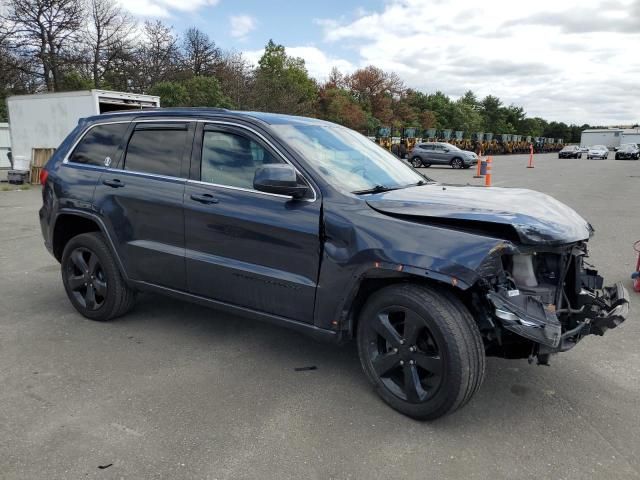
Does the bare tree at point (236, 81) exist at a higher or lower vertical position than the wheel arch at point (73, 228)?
higher

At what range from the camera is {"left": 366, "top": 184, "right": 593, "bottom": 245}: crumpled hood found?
2.83m

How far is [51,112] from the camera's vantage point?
16.2 metres

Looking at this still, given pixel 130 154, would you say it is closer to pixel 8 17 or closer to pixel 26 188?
pixel 26 188

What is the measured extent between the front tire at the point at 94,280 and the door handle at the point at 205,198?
114 cm

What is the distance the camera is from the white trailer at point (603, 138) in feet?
274

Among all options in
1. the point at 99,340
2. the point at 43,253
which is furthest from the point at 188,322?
the point at 43,253

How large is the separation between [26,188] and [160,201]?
1465 centimetres

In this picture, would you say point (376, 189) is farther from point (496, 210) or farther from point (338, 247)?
point (496, 210)

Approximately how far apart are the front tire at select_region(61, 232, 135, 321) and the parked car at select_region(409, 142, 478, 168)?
27752 mm

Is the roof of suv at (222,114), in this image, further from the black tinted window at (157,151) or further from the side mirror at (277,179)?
the side mirror at (277,179)

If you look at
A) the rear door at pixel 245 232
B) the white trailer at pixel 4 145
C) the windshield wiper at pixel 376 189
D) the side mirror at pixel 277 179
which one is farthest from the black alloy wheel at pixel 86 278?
the white trailer at pixel 4 145

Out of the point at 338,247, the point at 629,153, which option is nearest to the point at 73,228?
the point at 338,247

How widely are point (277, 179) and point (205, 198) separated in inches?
33.0

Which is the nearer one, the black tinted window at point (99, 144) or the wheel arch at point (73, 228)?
the wheel arch at point (73, 228)
